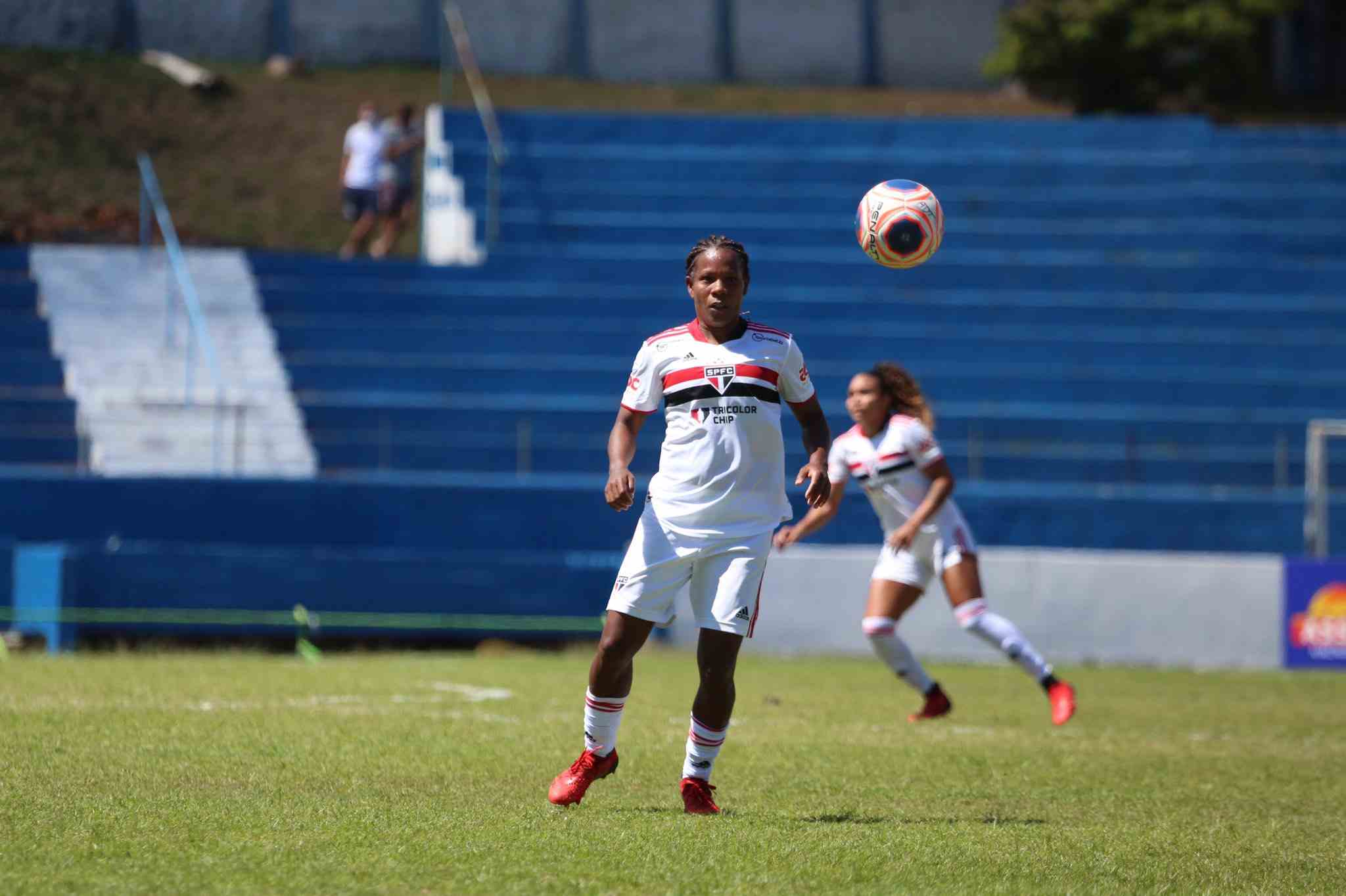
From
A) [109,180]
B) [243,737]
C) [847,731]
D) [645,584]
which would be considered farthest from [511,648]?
[109,180]

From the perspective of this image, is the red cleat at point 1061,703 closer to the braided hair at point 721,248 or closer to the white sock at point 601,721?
the white sock at point 601,721

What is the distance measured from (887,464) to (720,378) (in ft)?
14.5

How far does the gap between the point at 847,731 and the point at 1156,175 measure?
17342 millimetres

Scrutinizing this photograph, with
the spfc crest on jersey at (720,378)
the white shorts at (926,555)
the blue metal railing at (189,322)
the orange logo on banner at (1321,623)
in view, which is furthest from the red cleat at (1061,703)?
the blue metal railing at (189,322)

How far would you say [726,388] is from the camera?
6871 millimetres

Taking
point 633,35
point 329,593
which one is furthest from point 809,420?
point 633,35

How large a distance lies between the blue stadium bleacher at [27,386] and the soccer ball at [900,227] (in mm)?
12324

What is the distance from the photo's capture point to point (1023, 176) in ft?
83.0

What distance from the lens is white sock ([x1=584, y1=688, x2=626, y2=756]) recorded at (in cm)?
693

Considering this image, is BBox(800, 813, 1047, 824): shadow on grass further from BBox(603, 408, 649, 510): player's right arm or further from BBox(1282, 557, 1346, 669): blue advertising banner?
BBox(1282, 557, 1346, 669): blue advertising banner

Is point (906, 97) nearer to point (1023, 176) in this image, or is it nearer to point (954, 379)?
point (1023, 176)

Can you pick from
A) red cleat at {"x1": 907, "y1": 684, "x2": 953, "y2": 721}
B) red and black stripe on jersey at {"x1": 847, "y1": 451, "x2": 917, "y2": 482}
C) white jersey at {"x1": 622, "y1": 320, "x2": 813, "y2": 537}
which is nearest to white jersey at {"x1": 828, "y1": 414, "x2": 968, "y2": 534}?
red and black stripe on jersey at {"x1": 847, "y1": 451, "x2": 917, "y2": 482}

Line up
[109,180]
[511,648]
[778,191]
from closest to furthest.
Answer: [511,648] < [778,191] < [109,180]

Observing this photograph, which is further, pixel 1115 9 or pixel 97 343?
pixel 1115 9
